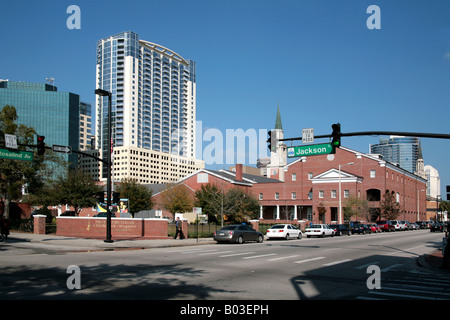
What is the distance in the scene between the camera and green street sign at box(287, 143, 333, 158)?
2245cm

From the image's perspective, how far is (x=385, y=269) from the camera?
56.4ft

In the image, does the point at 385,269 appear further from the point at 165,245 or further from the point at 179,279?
the point at 165,245

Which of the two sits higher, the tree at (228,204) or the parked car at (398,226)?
the tree at (228,204)

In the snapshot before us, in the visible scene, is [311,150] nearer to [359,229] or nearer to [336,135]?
[336,135]

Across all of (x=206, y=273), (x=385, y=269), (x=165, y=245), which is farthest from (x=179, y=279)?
(x=165, y=245)

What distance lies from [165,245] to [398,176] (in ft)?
235

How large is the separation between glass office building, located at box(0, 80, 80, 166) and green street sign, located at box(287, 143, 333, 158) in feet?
559

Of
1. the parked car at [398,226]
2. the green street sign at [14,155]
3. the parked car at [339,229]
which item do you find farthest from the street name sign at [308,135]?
the parked car at [398,226]

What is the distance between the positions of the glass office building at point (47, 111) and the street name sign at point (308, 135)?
172481 mm

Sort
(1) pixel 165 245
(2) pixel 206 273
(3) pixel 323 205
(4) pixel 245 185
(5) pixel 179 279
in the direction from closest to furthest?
(5) pixel 179 279, (2) pixel 206 273, (1) pixel 165 245, (3) pixel 323 205, (4) pixel 245 185

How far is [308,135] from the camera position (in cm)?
2208

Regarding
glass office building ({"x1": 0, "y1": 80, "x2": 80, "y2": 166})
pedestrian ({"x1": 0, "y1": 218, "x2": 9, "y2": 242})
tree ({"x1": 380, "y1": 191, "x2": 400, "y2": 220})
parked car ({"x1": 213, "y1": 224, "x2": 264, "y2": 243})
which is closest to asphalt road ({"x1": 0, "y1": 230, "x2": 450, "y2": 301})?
pedestrian ({"x1": 0, "y1": 218, "x2": 9, "y2": 242})

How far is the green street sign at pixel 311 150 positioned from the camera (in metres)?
22.4

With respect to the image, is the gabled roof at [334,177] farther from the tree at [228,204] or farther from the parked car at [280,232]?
the parked car at [280,232]
